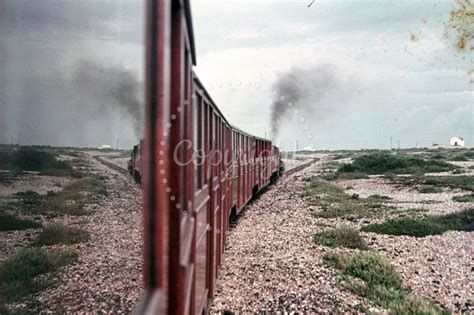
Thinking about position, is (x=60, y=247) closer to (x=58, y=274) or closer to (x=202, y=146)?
(x=58, y=274)

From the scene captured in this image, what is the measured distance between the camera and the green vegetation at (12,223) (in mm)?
511

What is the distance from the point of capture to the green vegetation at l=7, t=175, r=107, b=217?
1.80 feet

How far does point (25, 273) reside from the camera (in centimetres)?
54

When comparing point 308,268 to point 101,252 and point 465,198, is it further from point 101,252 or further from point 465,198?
point 465,198

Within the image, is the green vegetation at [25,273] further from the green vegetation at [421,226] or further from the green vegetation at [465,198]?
the green vegetation at [465,198]

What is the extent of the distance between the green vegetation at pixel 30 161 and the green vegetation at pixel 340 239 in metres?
7.50

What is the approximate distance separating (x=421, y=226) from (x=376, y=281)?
4229 millimetres

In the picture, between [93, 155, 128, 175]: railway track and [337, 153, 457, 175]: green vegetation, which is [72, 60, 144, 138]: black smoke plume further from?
[337, 153, 457, 175]: green vegetation

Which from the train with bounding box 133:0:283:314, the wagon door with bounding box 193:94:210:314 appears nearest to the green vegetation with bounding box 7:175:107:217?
the train with bounding box 133:0:283:314

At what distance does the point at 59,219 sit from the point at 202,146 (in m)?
2.88

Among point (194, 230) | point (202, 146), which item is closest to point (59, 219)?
point (194, 230)

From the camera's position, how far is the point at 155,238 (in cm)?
112

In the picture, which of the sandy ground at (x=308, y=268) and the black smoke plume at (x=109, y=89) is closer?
the black smoke plume at (x=109, y=89)

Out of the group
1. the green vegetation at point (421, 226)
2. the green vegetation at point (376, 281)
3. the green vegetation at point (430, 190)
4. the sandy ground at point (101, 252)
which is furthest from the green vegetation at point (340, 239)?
the green vegetation at point (430, 190)
